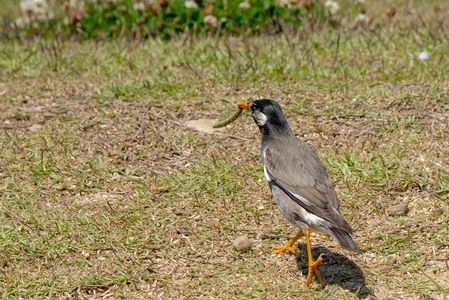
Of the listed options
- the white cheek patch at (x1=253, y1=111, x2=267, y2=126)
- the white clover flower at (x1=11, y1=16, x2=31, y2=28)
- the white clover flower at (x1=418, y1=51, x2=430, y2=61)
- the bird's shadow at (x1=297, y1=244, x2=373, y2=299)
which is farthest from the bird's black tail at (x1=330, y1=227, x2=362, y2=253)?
the white clover flower at (x1=11, y1=16, x2=31, y2=28)

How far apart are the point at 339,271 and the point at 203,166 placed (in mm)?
1780

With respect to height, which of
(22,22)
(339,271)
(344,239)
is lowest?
(22,22)

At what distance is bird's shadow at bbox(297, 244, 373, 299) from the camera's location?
19.4 ft

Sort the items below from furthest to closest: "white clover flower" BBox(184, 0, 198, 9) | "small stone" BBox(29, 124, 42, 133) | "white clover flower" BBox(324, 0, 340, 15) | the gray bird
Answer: "white clover flower" BBox(324, 0, 340, 15)
"white clover flower" BBox(184, 0, 198, 9)
"small stone" BBox(29, 124, 42, 133)
the gray bird

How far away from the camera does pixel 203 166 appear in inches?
291

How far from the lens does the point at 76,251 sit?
6406 millimetres

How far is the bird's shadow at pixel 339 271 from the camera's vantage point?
5.91m

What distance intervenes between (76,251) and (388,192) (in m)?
2.57

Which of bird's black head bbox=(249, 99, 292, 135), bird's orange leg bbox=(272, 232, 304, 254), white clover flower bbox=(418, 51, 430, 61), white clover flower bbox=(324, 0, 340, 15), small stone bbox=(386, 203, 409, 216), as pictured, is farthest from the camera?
white clover flower bbox=(324, 0, 340, 15)

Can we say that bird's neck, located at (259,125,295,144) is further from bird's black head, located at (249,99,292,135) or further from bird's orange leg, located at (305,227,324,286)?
bird's orange leg, located at (305,227,324,286)

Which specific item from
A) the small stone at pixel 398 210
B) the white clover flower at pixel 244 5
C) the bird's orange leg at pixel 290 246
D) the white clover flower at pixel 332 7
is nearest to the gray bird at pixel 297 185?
the bird's orange leg at pixel 290 246

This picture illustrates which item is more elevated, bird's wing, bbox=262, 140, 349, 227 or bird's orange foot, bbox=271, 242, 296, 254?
bird's wing, bbox=262, 140, 349, 227

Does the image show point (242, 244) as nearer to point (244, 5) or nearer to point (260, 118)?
point (260, 118)

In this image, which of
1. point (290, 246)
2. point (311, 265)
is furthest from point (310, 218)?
point (290, 246)
